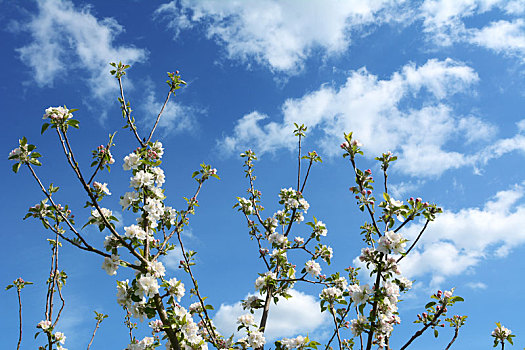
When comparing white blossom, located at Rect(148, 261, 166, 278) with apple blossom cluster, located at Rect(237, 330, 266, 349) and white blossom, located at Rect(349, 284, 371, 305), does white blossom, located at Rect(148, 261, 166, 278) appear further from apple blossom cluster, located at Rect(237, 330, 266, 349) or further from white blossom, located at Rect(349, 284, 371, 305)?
white blossom, located at Rect(349, 284, 371, 305)

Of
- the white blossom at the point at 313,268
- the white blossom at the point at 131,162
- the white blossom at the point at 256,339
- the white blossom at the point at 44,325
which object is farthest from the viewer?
the white blossom at the point at 313,268

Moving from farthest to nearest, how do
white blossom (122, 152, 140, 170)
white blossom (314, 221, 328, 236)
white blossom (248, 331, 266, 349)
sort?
white blossom (314, 221, 328, 236) < white blossom (248, 331, 266, 349) < white blossom (122, 152, 140, 170)

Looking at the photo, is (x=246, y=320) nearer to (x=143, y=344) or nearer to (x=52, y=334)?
(x=143, y=344)

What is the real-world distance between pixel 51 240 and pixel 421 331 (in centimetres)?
514

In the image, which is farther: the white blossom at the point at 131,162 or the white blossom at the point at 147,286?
the white blossom at the point at 131,162

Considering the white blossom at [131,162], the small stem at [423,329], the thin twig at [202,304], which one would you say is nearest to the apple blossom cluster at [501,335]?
the small stem at [423,329]

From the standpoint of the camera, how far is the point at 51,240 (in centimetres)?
548

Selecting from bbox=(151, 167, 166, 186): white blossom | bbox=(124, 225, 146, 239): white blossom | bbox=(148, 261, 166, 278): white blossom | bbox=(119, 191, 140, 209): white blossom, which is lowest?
bbox=(148, 261, 166, 278): white blossom

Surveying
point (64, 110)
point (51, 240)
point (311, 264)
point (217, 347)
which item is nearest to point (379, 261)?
point (311, 264)

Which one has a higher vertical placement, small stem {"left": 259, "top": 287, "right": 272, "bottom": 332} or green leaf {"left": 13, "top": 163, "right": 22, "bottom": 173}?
green leaf {"left": 13, "top": 163, "right": 22, "bottom": 173}

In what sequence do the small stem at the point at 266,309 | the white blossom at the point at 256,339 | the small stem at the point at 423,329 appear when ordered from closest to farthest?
the small stem at the point at 423,329, the white blossom at the point at 256,339, the small stem at the point at 266,309

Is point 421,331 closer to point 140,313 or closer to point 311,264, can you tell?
point 311,264

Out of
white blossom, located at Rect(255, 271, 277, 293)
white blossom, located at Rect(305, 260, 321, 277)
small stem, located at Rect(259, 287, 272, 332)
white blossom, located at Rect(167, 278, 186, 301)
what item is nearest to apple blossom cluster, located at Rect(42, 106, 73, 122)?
white blossom, located at Rect(167, 278, 186, 301)

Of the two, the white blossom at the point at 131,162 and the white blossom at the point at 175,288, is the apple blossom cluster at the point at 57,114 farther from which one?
the white blossom at the point at 175,288
